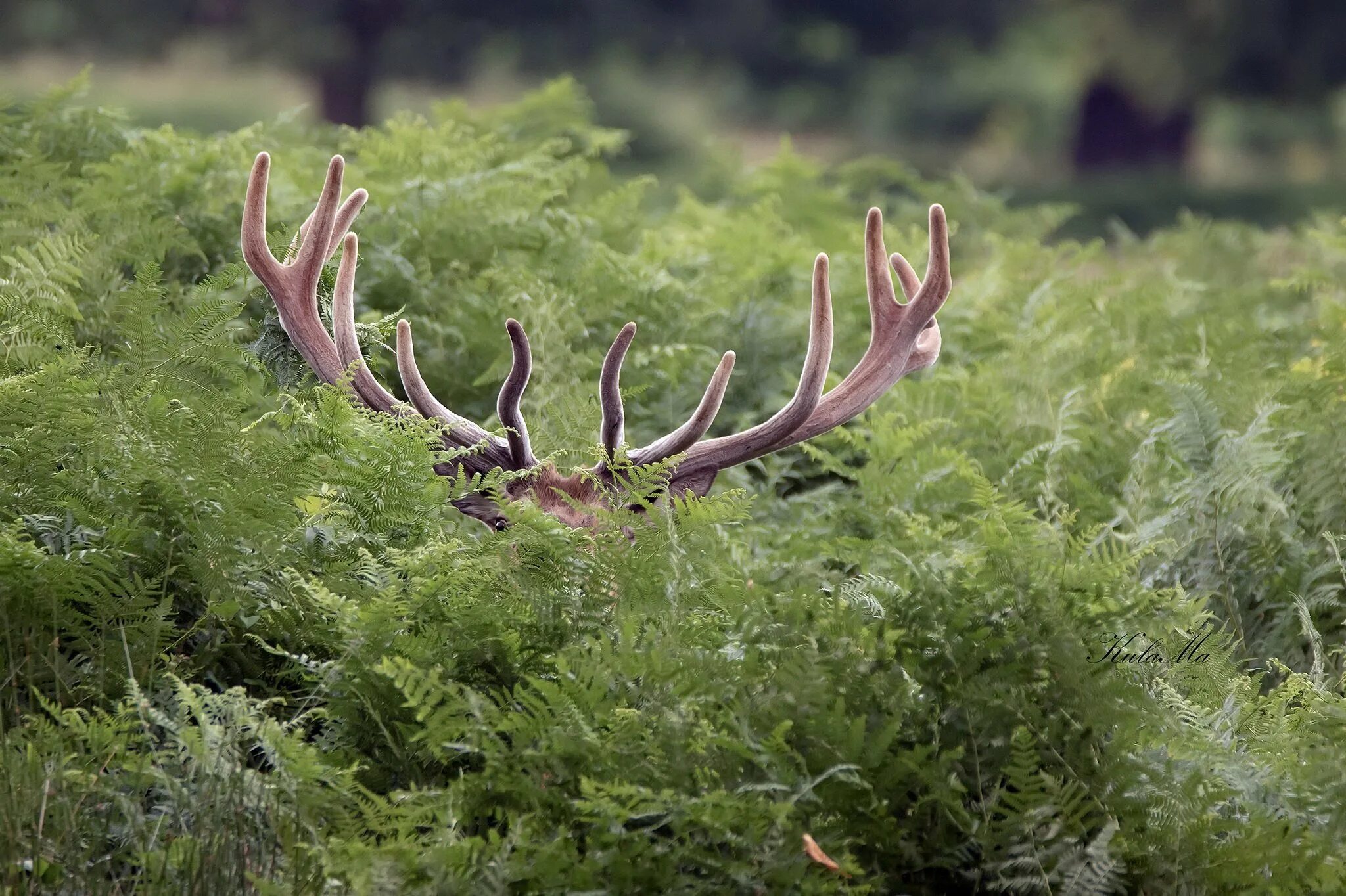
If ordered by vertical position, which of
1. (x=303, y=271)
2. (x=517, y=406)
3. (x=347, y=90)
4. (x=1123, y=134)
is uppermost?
(x=303, y=271)

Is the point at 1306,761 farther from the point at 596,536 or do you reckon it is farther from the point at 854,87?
the point at 854,87

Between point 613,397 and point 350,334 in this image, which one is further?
point 350,334

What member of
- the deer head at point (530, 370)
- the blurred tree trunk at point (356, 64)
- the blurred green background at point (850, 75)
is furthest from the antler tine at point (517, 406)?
the blurred tree trunk at point (356, 64)

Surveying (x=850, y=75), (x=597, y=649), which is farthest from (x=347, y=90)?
(x=597, y=649)

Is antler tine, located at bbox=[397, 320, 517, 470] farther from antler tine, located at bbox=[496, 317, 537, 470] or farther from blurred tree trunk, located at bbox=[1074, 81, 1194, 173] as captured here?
blurred tree trunk, located at bbox=[1074, 81, 1194, 173]

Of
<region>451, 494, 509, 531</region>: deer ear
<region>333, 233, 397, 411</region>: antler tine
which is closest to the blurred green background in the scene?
<region>333, 233, 397, 411</region>: antler tine

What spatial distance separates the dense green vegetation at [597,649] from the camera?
2389mm

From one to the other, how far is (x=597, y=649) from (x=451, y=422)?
4.26 feet

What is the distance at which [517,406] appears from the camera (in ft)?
12.0

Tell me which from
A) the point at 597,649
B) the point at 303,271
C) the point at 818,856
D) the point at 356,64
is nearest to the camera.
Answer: the point at 818,856

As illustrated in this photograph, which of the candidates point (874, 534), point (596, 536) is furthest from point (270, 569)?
point (874, 534)

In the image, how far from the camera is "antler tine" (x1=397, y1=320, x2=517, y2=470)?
12.2 feet

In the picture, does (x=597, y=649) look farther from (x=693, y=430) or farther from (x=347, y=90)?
(x=347, y=90)

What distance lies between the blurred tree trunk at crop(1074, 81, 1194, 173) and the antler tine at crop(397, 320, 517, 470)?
22572mm
